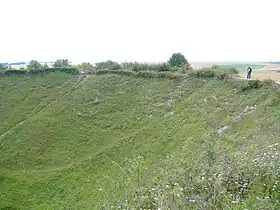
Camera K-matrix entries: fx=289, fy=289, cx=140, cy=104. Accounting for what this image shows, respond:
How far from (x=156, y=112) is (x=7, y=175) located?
476 inches

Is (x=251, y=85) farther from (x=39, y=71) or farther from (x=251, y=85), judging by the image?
(x=39, y=71)

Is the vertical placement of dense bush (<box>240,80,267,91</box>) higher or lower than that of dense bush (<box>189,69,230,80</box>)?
lower

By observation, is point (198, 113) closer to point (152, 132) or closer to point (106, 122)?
point (152, 132)

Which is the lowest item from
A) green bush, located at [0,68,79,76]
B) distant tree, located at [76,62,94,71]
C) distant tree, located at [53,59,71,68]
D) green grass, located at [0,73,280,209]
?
green grass, located at [0,73,280,209]

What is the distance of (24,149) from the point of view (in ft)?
73.5

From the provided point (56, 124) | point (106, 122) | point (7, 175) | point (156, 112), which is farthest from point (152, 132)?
point (7, 175)

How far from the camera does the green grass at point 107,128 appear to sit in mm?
16375

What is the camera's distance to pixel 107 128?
23.7m

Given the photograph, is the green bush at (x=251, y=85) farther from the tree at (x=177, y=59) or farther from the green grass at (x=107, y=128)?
the tree at (x=177, y=59)

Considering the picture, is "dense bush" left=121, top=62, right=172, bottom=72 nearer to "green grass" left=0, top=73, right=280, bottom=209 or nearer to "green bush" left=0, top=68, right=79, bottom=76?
"green grass" left=0, top=73, right=280, bottom=209

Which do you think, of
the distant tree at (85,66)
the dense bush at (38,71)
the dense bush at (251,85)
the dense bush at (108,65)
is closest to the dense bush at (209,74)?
the dense bush at (251,85)

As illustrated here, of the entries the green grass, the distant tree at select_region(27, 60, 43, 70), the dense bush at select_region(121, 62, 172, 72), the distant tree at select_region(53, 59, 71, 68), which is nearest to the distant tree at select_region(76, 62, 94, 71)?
the distant tree at select_region(53, 59, 71, 68)

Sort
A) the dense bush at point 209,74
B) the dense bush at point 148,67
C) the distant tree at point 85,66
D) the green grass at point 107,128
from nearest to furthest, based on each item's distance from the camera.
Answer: the green grass at point 107,128 → the dense bush at point 209,74 → the dense bush at point 148,67 → the distant tree at point 85,66

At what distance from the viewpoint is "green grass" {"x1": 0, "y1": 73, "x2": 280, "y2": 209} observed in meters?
16.4
